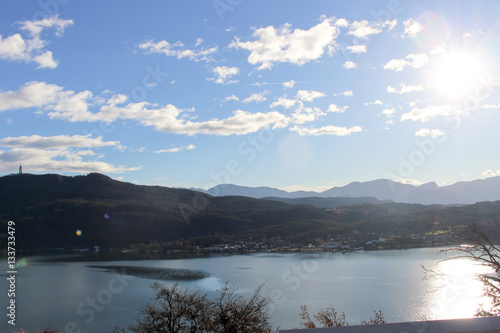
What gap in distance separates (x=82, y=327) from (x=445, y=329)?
15848 millimetres

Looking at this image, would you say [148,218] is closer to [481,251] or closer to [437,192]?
[481,251]

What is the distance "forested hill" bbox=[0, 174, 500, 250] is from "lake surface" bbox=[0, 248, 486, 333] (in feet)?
50.6

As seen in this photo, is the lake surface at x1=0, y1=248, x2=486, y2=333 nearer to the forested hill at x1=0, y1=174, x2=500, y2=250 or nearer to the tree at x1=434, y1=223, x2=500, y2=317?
the tree at x1=434, y1=223, x2=500, y2=317

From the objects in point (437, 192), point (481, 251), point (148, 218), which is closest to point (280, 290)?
point (481, 251)

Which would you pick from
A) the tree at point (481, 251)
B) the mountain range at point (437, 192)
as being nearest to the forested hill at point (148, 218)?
the tree at point (481, 251)

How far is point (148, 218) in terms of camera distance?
6222cm

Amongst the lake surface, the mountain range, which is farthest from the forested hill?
the mountain range

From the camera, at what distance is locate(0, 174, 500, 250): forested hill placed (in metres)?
55.2

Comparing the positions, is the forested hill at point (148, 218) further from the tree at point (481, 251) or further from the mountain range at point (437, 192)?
the mountain range at point (437, 192)

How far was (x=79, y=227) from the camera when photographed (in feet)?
190

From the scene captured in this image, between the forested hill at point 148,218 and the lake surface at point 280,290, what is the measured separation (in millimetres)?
15426

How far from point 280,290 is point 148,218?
139 ft

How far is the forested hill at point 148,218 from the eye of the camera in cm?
5522

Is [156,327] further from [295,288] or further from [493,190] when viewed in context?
[493,190]
